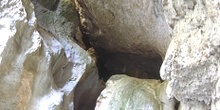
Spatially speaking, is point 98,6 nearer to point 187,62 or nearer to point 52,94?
point 52,94

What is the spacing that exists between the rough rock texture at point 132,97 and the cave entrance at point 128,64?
533mm

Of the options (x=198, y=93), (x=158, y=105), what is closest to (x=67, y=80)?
(x=158, y=105)

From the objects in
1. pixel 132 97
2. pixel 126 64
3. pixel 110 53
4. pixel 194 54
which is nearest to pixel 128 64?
pixel 126 64

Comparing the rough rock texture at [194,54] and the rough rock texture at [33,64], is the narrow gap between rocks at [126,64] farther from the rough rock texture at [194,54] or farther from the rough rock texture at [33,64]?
the rough rock texture at [194,54]

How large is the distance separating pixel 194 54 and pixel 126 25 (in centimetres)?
109

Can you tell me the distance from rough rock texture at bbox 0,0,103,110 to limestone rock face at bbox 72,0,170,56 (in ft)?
1.10

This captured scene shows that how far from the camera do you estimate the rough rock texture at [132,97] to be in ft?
6.20

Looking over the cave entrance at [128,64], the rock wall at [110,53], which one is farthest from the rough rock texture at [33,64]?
the cave entrance at [128,64]

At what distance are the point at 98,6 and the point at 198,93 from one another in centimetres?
116

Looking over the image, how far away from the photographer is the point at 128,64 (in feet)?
9.14

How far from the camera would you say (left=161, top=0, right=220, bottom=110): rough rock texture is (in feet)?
3.89

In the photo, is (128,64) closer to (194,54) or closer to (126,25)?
(126,25)

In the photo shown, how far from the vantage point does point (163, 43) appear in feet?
7.08

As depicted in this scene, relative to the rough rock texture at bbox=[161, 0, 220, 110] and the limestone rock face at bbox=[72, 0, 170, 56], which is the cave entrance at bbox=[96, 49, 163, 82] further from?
the rough rock texture at bbox=[161, 0, 220, 110]
